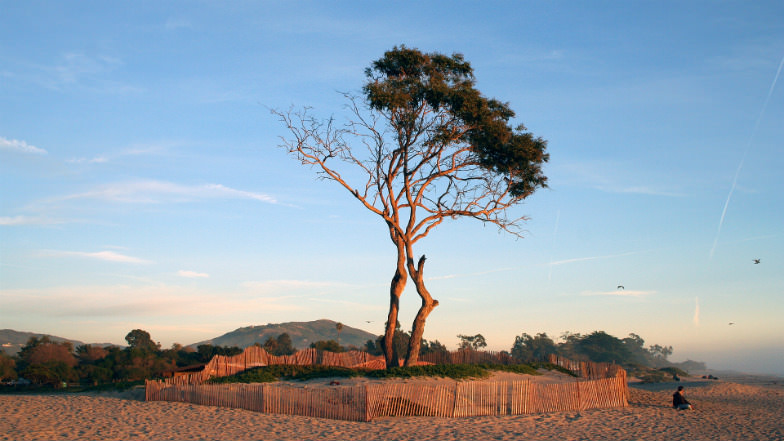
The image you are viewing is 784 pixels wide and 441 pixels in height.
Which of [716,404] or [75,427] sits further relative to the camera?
[716,404]

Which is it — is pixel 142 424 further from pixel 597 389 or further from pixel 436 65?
pixel 436 65

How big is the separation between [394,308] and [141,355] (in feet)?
93.5

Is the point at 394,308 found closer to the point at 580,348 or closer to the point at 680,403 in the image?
the point at 680,403

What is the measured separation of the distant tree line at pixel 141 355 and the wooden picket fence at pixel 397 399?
32.5ft

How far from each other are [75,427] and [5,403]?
6945 mm

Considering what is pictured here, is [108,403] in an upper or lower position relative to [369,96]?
lower

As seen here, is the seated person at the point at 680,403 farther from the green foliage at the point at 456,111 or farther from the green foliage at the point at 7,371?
the green foliage at the point at 7,371

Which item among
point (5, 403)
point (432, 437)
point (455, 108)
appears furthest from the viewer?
point (455, 108)

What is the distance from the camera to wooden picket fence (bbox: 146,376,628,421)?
19.9 metres

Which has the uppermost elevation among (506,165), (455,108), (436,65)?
(436,65)

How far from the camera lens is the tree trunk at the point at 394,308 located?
29281mm

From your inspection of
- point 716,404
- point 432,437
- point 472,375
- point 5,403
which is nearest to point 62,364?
point 5,403

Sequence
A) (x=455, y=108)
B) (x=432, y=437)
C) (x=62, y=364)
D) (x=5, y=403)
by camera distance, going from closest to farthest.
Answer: (x=432, y=437), (x=5, y=403), (x=455, y=108), (x=62, y=364)

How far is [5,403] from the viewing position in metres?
22.8
